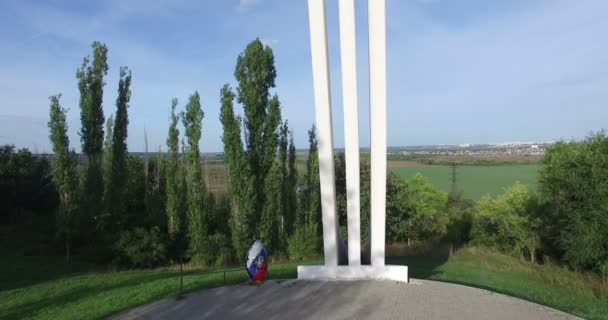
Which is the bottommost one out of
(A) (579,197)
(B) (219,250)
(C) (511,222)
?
(C) (511,222)

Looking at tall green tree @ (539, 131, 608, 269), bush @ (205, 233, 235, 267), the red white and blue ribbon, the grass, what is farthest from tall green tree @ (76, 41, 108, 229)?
tall green tree @ (539, 131, 608, 269)

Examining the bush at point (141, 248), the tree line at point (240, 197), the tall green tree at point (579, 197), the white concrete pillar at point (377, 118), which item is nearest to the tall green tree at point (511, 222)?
the tree line at point (240, 197)

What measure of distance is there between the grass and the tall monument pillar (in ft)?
6.12

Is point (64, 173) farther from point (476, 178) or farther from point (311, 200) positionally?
point (476, 178)

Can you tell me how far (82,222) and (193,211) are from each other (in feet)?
17.6

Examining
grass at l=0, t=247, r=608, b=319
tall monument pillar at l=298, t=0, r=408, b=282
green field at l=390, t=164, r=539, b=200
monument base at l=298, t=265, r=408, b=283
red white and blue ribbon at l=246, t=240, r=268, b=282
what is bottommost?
green field at l=390, t=164, r=539, b=200

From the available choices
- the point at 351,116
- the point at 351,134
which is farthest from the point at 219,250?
the point at 351,116

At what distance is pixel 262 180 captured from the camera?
61.3 ft

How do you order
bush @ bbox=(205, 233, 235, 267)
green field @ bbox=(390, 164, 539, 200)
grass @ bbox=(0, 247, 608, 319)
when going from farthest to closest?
green field @ bbox=(390, 164, 539, 200) < bush @ bbox=(205, 233, 235, 267) < grass @ bbox=(0, 247, 608, 319)

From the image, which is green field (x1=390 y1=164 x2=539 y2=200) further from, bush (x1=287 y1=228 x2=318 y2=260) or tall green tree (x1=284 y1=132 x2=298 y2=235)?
bush (x1=287 y1=228 x2=318 y2=260)

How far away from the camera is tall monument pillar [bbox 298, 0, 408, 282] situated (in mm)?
8914

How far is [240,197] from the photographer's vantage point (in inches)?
711

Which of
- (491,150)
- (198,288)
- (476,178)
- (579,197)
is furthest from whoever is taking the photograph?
(491,150)

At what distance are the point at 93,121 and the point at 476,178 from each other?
41.9m
